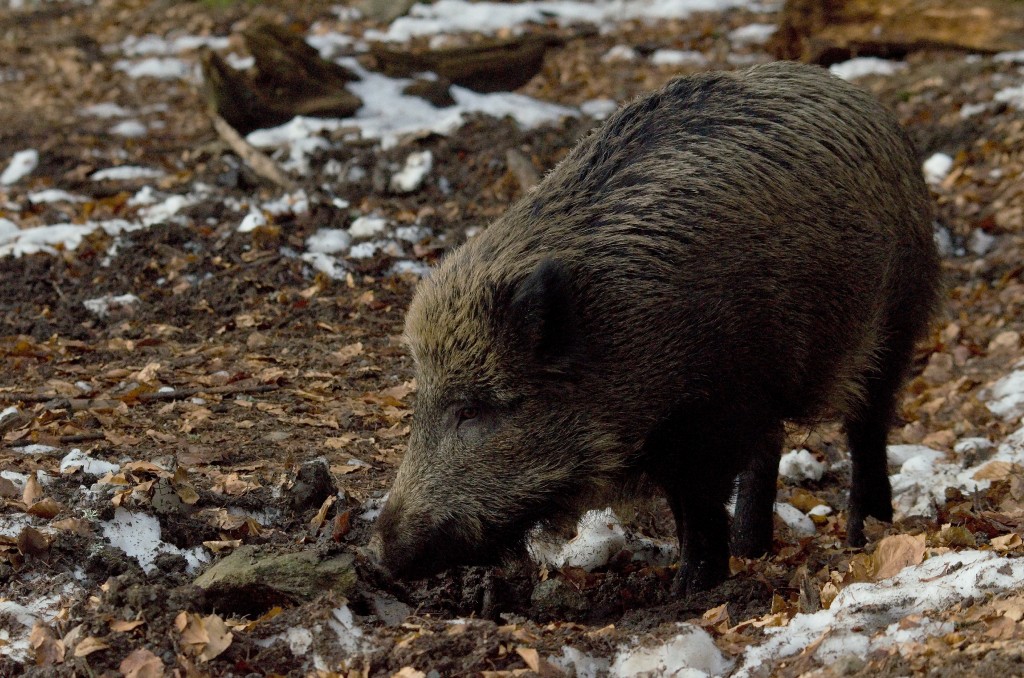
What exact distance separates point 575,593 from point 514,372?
931 millimetres

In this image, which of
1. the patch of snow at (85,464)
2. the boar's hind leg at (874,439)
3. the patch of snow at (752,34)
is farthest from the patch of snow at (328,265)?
the patch of snow at (752,34)

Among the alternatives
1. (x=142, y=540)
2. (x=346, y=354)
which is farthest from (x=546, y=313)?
(x=346, y=354)

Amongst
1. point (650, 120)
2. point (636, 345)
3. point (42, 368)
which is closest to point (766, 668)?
point (636, 345)

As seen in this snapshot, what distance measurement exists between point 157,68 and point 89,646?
11.7 m

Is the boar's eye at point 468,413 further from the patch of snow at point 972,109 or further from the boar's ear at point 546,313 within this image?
the patch of snow at point 972,109

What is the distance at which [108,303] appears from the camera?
6.99 meters

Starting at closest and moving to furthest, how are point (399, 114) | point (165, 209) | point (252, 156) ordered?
1. point (165, 209)
2. point (252, 156)
3. point (399, 114)

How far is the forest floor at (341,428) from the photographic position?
3330 millimetres

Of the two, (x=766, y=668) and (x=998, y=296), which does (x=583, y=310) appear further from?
(x=998, y=296)

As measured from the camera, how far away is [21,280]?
723 cm

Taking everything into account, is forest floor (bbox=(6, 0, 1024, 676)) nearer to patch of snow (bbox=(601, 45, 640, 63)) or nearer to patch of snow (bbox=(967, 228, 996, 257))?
patch of snow (bbox=(967, 228, 996, 257))

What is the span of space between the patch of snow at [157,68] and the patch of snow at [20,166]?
11.9 feet

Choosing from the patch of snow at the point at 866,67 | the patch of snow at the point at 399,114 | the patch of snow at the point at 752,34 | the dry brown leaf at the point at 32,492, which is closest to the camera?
the dry brown leaf at the point at 32,492

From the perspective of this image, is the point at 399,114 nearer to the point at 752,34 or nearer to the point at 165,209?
the point at 165,209
